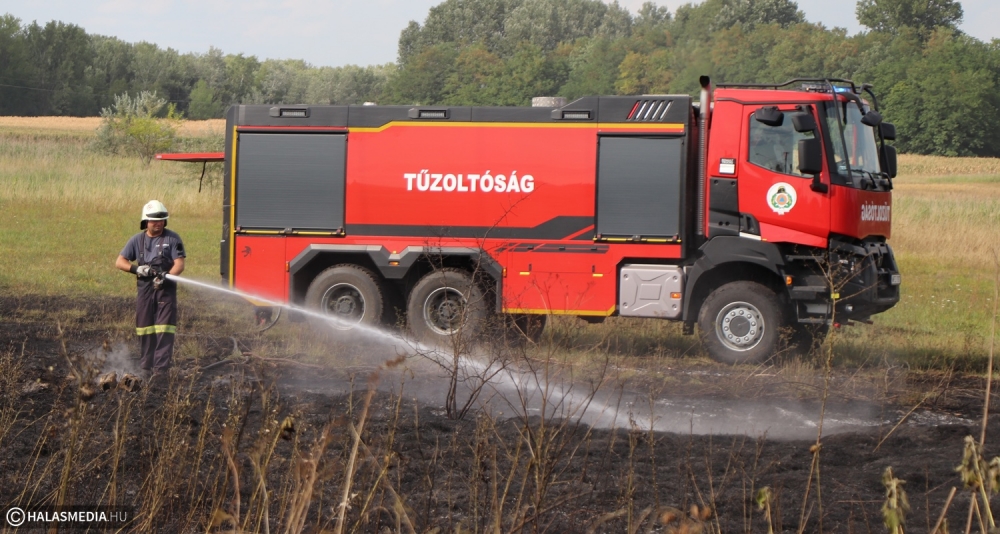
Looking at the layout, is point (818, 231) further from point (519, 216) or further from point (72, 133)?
point (72, 133)

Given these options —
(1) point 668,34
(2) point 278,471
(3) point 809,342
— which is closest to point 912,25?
(1) point 668,34

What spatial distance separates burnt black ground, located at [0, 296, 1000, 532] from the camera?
4324mm

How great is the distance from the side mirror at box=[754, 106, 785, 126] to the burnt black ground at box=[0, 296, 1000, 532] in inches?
116

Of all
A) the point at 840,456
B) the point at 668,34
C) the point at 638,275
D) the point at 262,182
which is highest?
the point at 668,34

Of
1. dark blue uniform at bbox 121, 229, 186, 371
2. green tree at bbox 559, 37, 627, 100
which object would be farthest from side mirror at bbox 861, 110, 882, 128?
green tree at bbox 559, 37, 627, 100

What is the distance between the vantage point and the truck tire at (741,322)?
35.2ft

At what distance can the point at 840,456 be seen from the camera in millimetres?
6781

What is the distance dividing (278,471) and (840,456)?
3.57 m

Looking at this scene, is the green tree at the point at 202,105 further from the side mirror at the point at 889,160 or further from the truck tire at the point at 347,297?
the side mirror at the point at 889,160

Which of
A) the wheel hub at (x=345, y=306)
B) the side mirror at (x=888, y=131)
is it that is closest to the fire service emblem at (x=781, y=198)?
the side mirror at (x=888, y=131)

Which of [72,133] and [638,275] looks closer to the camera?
[638,275]

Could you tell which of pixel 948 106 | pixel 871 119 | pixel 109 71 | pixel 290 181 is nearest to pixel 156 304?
pixel 290 181

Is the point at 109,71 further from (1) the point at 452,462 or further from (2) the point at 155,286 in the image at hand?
(1) the point at 452,462

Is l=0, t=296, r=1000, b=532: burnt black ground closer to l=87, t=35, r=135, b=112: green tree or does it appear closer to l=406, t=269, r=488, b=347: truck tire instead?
l=406, t=269, r=488, b=347: truck tire
